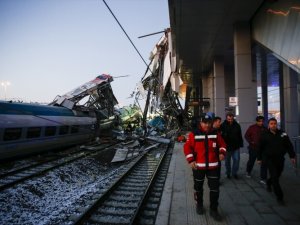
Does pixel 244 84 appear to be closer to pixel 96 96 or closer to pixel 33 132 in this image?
pixel 33 132

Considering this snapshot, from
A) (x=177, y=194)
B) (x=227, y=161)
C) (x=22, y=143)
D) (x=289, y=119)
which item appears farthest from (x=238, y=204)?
(x=289, y=119)

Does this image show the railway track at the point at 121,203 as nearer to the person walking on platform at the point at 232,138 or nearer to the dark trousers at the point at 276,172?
the person walking on platform at the point at 232,138

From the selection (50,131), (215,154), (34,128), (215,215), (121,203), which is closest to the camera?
(215,215)

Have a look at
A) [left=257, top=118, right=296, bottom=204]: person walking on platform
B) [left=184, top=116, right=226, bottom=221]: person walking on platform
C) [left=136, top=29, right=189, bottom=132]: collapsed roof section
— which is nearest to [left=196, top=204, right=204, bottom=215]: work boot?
[left=184, top=116, right=226, bottom=221]: person walking on platform

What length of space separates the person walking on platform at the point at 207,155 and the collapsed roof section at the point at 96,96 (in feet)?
52.0

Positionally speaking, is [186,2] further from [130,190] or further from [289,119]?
[289,119]

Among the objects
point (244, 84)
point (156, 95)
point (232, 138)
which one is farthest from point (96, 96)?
point (232, 138)

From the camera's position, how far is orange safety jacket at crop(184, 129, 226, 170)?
530 centimetres

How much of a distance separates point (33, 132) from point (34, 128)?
0.62ft

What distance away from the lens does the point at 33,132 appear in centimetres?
1332

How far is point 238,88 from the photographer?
522 inches

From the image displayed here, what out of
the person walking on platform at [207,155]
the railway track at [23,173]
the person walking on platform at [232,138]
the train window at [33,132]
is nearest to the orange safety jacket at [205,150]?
the person walking on platform at [207,155]

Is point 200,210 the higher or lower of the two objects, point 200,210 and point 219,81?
the lower

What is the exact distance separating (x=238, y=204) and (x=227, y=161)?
94.9 inches
